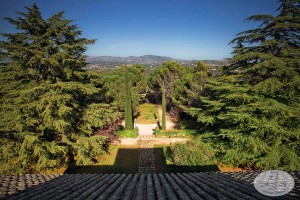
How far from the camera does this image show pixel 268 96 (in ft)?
41.3

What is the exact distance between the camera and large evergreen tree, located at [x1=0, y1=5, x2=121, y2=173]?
11305mm

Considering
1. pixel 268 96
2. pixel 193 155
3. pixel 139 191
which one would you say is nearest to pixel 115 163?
pixel 193 155

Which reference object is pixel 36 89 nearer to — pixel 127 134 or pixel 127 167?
pixel 127 167

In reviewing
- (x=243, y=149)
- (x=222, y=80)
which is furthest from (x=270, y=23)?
(x=243, y=149)

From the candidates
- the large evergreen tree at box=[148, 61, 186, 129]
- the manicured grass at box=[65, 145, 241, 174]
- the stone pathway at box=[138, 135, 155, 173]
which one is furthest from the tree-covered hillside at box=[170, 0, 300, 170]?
the large evergreen tree at box=[148, 61, 186, 129]

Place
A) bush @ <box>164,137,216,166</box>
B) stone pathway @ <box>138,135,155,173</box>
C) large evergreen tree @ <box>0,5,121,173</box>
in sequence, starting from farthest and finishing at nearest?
stone pathway @ <box>138,135,155,173</box> → bush @ <box>164,137,216,166</box> → large evergreen tree @ <box>0,5,121,173</box>

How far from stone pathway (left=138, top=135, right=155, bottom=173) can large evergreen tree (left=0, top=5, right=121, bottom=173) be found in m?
5.01

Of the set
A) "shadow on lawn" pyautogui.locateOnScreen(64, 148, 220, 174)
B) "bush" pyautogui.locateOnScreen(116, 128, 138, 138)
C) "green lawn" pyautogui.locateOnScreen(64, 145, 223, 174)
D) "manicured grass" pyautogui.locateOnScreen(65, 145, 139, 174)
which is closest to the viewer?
"shadow on lawn" pyautogui.locateOnScreen(64, 148, 220, 174)

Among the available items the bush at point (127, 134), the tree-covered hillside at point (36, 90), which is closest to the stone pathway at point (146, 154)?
the bush at point (127, 134)

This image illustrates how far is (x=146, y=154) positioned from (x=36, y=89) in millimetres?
11749

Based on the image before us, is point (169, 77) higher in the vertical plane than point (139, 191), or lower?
higher

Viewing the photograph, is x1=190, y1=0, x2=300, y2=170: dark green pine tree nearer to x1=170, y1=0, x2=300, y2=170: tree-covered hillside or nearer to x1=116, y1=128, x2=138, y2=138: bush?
x1=170, y1=0, x2=300, y2=170: tree-covered hillside

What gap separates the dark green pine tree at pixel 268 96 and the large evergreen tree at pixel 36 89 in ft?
37.5

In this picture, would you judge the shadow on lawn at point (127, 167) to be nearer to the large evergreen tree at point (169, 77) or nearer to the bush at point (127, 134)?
the bush at point (127, 134)
